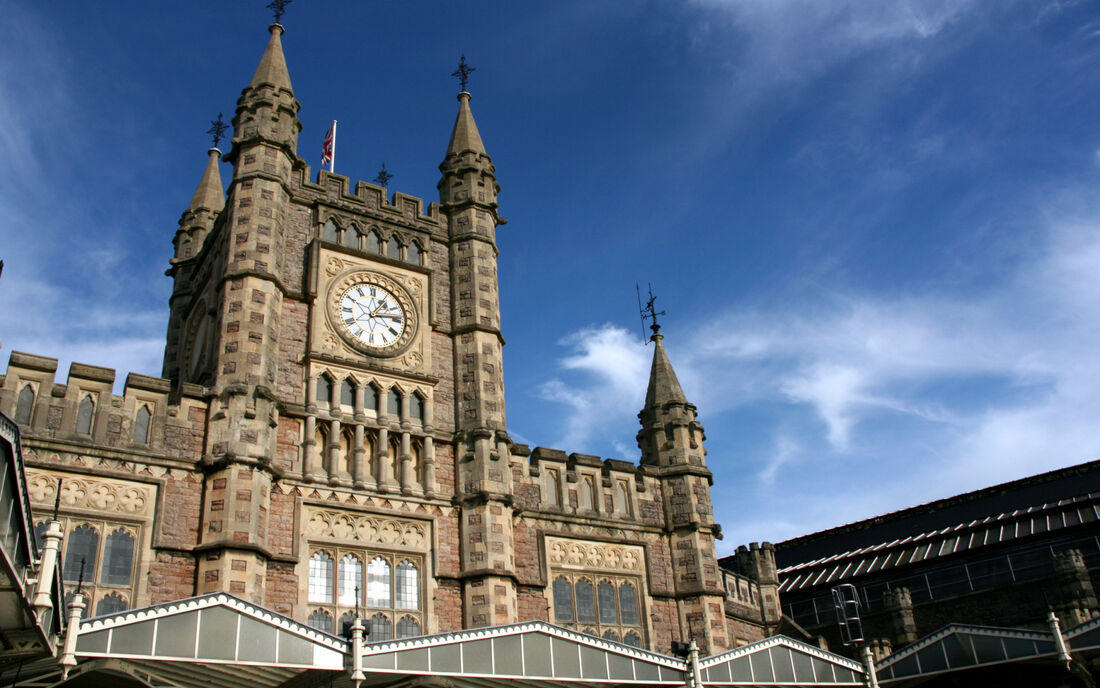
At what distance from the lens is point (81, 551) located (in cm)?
2089

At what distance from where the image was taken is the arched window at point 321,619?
75.1 feet

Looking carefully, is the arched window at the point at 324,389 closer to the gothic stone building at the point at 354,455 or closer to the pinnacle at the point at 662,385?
the gothic stone building at the point at 354,455

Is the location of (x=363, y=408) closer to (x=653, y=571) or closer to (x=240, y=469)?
(x=240, y=469)

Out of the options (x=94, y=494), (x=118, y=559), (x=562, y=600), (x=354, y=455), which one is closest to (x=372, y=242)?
(x=354, y=455)

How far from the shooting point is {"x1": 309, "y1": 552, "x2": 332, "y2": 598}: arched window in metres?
23.3

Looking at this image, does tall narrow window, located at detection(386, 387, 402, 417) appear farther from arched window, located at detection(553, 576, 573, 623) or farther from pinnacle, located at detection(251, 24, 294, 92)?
pinnacle, located at detection(251, 24, 294, 92)

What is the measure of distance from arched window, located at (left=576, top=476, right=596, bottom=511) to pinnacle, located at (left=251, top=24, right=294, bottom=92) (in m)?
15.6

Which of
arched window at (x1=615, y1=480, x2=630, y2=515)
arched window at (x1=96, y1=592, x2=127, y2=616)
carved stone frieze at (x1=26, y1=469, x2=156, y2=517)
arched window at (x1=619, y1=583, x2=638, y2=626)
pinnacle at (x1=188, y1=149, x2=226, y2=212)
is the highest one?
pinnacle at (x1=188, y1=149, x2=226, y2=212)

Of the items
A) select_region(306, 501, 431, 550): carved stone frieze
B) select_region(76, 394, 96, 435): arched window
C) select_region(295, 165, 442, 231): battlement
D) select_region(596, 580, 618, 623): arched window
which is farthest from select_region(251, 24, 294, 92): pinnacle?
select_region(596, 580, 618, 623): arched window

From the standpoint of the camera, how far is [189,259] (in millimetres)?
35281

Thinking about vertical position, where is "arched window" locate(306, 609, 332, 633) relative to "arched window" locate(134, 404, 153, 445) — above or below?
below

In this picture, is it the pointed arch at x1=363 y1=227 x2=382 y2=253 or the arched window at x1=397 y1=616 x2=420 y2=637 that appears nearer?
the arched window at x1=397 y1=616 x2=420 y2=637

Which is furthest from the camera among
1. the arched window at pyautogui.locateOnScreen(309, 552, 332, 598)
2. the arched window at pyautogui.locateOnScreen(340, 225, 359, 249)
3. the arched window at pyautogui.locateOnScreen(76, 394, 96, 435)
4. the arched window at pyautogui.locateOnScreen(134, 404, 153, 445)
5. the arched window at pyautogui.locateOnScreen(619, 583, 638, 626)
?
the arched window at pyautogui.locateOnScreen(340, 225, 359, 249)

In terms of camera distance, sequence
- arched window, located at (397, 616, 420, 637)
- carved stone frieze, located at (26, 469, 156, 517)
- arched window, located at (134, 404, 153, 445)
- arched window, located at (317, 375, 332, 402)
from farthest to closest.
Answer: arched window, located at (317, 375, 332, 402) < arched window, located at (397, 616, 420, 637) < arched window, located at (134, 404, 153, 445) < carved stone frieze, located at (26, 469, 156, 517)
